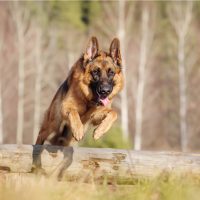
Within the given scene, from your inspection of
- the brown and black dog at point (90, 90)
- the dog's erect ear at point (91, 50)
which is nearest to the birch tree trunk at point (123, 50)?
the brown and black dog at point (90, 90)

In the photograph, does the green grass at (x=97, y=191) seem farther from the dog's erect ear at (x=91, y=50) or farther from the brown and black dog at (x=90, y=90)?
the dog's erect ear at (x=91, y=50)

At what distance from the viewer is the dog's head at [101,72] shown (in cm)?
1024

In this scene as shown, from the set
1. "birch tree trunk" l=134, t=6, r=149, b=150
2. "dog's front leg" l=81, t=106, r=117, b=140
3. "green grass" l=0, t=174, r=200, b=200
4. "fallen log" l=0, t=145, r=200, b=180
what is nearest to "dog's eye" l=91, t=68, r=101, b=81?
"dog's front leg" l=81, t=106, r=117, b=140

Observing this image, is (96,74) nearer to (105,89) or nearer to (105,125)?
(105,89)

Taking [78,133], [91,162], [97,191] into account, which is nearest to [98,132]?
[78,133]

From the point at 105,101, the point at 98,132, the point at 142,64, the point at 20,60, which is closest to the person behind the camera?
the point at 98,132

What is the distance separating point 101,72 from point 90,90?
1.04 feet

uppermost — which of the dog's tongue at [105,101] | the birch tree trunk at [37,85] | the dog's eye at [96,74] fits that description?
the birch tree trunk at [37,85]

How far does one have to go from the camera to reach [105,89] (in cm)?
1007

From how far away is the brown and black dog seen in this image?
33.3 feet

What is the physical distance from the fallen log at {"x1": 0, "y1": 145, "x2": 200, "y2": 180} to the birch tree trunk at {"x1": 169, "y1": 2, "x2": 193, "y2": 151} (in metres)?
37.8

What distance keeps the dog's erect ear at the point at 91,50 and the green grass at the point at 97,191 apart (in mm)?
2745

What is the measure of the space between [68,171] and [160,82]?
143ft

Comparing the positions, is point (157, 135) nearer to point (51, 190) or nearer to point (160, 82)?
point (160, 82)
